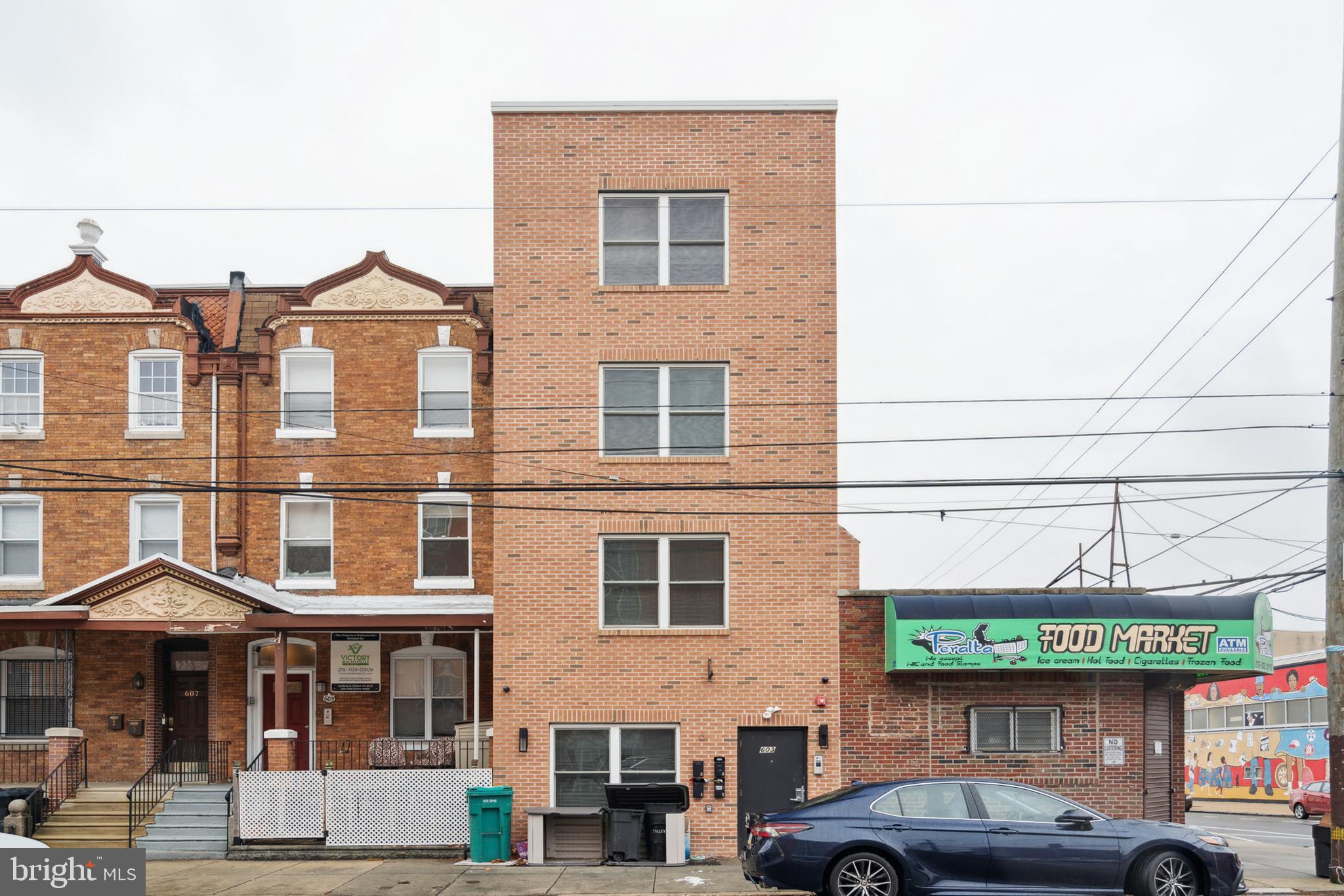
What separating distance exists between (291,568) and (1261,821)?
2726 centimetres

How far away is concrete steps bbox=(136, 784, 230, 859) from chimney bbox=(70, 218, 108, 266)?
10.1 m

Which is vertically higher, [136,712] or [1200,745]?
[136,712]

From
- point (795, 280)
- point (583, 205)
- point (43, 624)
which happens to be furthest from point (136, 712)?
point (795, 280)

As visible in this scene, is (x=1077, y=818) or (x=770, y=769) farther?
(x=770, y=769)

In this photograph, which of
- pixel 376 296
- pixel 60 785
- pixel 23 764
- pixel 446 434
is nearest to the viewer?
pixel 60 785

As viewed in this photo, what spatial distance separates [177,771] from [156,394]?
6698 mm

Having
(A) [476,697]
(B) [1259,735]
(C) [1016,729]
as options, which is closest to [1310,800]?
(B) [1259,735]

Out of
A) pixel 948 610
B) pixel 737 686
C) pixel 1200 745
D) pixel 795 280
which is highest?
pixel 795 280

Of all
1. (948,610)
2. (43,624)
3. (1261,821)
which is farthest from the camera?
(1261,821)

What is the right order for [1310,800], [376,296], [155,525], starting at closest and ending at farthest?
[155,525] < [376,296] < [1310,800]

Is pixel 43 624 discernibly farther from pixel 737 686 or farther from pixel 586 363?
pixel 737 686

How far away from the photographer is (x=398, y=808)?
18.6 m

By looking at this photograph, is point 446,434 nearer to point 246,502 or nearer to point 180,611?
point 246,502

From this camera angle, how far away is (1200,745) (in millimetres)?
49375
